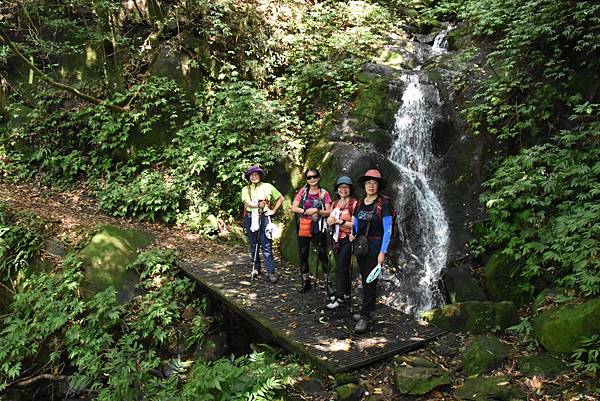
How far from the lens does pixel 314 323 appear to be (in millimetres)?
5836

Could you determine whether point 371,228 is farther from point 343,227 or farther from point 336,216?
point 336,216

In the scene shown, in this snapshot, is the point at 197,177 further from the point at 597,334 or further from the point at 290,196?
the point at 597,334

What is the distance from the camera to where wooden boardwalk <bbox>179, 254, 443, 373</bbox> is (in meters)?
5.02

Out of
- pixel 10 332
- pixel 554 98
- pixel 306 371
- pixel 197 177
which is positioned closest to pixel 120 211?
pixel 197 177

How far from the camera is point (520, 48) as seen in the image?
9.75m

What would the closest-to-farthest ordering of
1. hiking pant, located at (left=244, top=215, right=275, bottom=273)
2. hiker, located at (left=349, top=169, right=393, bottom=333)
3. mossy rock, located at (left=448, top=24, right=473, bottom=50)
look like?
hiker, located at (left=349, top=169, right=393, bottom=333) < hiking pant, located at (left=244, top=215, right=275, bottom=273) < mossy rock, located at (left=448, top=24, right=473, bottom=50)

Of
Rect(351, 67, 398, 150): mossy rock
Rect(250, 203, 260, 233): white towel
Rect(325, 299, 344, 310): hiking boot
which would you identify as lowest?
Rect(325, 299, 344, 310): hiking boot

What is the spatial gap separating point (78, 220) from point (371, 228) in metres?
7.37

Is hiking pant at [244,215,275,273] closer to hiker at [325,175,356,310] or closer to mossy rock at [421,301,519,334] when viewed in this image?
hiker at [325,175,356,310]

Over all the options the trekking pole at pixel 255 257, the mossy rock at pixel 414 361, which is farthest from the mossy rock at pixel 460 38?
the mossy rock at pixel 414 361

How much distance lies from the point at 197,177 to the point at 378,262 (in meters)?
7.02

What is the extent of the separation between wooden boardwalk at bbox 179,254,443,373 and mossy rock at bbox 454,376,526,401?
34.2 inches

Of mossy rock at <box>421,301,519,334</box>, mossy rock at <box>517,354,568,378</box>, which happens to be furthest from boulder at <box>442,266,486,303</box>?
mossy rock at <box>517,354,568,378</box>

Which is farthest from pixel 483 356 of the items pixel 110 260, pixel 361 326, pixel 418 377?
pixel 110 260
